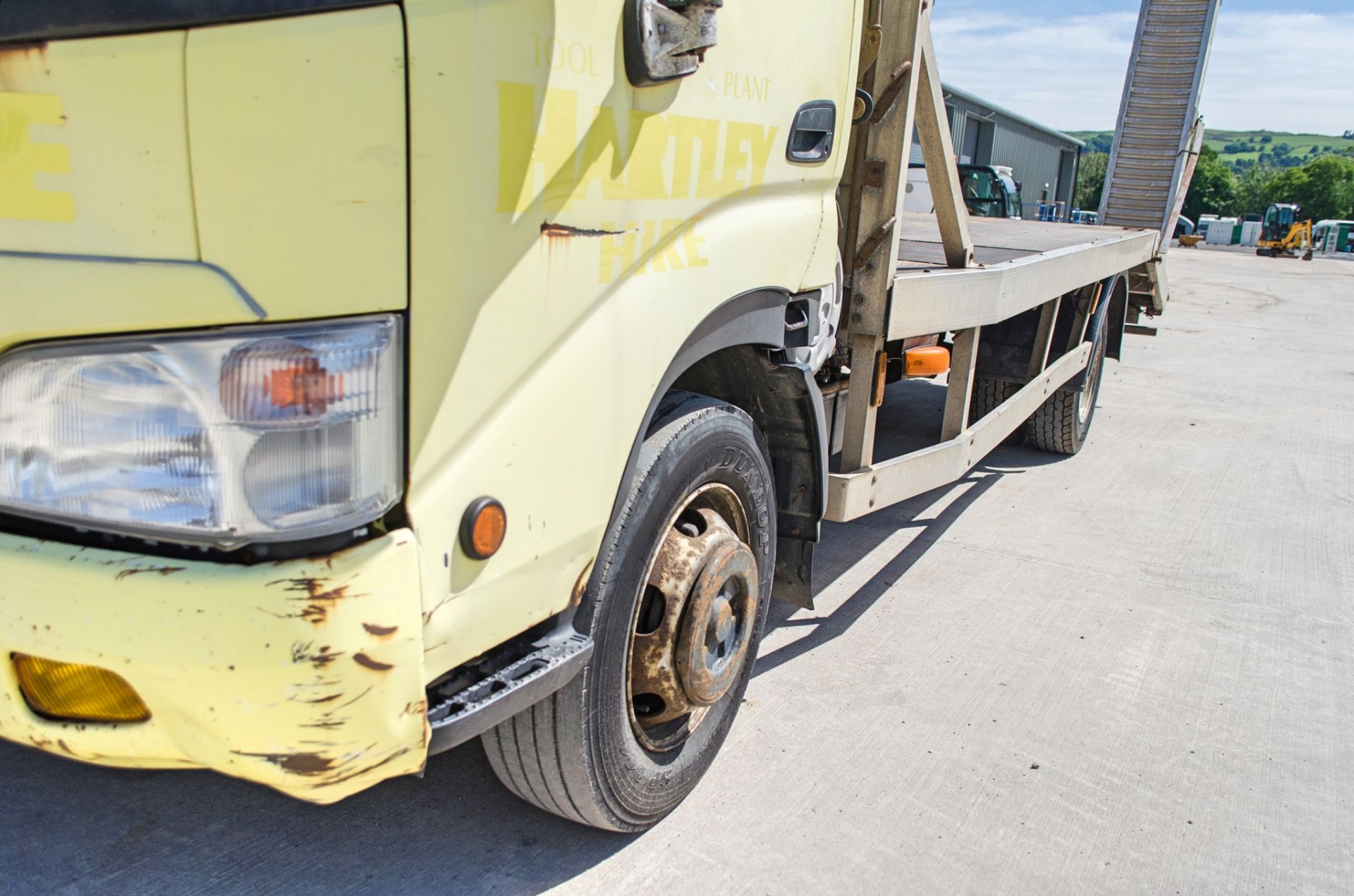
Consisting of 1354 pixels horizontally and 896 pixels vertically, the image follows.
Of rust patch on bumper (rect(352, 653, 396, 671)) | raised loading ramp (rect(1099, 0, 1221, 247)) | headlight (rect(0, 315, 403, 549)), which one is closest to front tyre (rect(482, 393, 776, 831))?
rust patch on bumper (rect(352, 653, 396, 671))

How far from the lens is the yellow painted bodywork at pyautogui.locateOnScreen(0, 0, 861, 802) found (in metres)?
1.23

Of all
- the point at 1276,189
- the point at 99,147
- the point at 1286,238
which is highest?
the point at 1276,189

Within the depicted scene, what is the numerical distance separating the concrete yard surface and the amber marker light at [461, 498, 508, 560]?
3.51ft

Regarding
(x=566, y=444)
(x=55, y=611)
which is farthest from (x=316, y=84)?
(x=55, y=611)

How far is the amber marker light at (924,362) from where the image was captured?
3.69 metres

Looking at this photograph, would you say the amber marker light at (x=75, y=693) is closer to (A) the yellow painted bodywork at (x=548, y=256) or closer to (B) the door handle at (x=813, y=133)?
(A) the yellow painted bodywork at (x=548, y=256)

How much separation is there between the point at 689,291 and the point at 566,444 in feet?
1.53

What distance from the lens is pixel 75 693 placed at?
147 centimetres

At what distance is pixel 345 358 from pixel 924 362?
109 inches

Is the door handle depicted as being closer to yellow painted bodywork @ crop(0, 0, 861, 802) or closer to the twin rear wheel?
yellow painted bodywork @ crop(0, 0, 861, 802)

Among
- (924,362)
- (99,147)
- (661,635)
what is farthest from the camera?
(924,362)

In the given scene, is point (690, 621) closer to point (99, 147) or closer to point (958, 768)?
point (958, 768)

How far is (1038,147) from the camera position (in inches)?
2098

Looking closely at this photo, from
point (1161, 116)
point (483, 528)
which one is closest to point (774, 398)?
point (483, 528)
